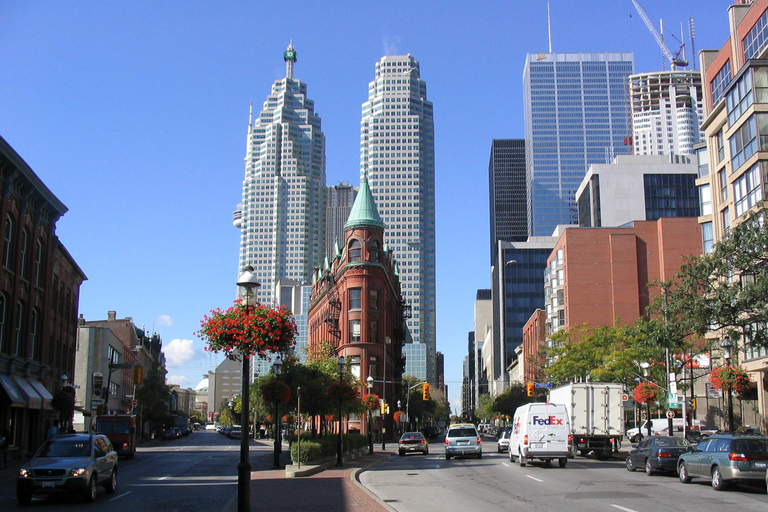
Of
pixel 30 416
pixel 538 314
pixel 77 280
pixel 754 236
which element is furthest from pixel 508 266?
pixel 754 236

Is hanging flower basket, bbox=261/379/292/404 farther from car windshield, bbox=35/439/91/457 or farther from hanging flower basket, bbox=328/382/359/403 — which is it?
car windshield, bbox=35/439/91/457

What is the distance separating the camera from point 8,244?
41.0 metres

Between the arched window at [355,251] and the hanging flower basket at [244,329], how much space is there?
58.7 meters

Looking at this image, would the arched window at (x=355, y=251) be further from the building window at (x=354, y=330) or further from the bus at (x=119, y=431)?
the bus at (x=119, y=431)

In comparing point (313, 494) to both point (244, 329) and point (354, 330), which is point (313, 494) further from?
point (354, 330)

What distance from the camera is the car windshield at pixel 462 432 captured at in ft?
136

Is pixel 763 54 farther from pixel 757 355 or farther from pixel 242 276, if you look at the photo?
pixel 242 276

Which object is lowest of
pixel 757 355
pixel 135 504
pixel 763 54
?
pixel 135 504

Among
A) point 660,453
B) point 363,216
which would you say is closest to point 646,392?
point 660,453

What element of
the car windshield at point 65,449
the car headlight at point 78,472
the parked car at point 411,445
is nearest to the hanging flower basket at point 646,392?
the parked car at point 411,445

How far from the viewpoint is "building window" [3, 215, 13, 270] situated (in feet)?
132

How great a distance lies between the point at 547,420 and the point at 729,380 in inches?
509

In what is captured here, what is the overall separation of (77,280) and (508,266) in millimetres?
129307

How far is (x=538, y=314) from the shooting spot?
402 ft
